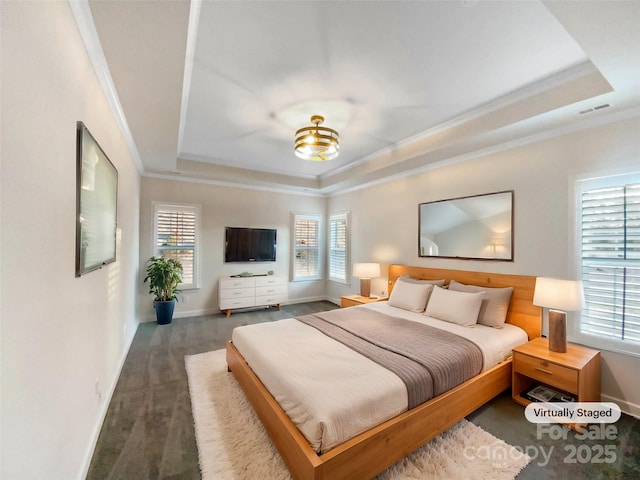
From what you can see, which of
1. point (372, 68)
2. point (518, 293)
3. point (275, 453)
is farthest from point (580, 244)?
point (275, 453)

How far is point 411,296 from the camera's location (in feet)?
11.9

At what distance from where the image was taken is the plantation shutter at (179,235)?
4.84 m

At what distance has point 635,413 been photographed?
2.29 m

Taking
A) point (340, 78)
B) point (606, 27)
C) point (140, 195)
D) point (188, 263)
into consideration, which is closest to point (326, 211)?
point (188, 263)

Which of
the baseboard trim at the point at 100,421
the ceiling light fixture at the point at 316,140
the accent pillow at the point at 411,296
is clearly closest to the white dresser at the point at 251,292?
the baseboard trim at the point at 100,421

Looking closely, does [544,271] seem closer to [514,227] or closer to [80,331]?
[514,227]

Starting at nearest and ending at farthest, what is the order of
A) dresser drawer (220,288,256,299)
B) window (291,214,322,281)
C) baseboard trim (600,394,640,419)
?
baseboard trim (600,394,640,419) → dresser drawer (220,288,256,299) → window (291,214,322,281)

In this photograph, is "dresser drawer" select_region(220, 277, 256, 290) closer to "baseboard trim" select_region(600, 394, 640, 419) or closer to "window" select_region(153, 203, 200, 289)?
"window" select_region(153, 203, 200, 289)

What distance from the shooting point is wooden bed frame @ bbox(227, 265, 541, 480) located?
148 centimetres

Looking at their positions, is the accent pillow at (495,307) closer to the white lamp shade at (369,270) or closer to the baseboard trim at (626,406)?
the baseboard trim at (626,406)

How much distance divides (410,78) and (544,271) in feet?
7.77

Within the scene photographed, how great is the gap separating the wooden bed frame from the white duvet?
5cm

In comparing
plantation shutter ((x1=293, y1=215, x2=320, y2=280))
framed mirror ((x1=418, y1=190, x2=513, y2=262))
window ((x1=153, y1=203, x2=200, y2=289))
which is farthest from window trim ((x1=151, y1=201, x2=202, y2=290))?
framed mirror ((x1=418, y1=190, x2=513, y2=262))

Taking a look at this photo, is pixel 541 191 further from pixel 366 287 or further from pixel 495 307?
pixel 366 287
